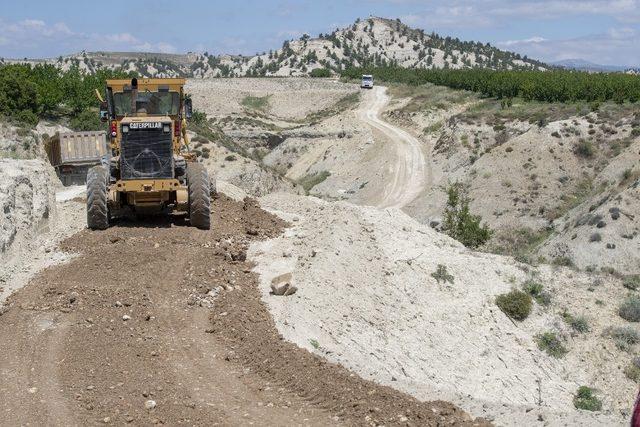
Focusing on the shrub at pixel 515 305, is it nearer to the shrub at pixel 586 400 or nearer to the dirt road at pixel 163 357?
the shrub at pixel 586 400

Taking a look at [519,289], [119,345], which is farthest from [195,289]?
[519,289]

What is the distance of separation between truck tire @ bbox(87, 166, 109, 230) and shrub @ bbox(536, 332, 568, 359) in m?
11.8

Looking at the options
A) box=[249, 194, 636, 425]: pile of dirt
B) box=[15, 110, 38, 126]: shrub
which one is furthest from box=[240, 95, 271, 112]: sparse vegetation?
box=[249, 194, 636, 425]: pile of dirt

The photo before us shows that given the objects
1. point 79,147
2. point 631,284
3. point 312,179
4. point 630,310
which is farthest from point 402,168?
point 630,310

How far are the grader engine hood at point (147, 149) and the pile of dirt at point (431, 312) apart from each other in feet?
11.1

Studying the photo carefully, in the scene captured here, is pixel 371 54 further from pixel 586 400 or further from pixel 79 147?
pixel 586 400

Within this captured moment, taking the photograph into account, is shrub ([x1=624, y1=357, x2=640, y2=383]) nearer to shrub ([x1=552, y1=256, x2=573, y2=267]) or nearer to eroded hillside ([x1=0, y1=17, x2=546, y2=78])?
shrub ([x1=552, y1=256, x2=573, y2=267])

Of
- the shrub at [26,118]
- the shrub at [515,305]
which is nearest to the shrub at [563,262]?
the shrub at [515,305]

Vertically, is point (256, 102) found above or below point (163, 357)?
above

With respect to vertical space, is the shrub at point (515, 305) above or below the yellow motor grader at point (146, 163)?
below

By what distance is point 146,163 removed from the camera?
19141 millimetres

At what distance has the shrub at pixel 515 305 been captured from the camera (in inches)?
752

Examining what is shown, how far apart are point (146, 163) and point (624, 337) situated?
1346cm

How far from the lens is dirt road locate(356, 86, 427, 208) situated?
170 ft
